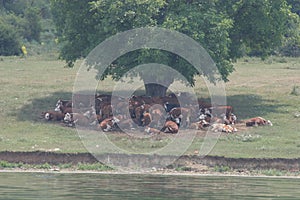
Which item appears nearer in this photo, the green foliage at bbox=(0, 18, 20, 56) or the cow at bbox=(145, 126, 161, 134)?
the cow at bbox=(145, 126, 161, 134)

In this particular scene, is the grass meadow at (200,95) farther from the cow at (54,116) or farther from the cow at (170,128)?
the cow at (170,128)

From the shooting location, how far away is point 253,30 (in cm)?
3562

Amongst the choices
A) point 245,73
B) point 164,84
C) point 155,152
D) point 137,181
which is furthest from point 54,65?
point 137,181

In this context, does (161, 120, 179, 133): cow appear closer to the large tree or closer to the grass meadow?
the grass meadow

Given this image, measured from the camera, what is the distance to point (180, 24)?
32.2 meters

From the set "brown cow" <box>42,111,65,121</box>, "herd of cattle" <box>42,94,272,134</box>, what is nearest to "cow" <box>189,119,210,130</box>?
"herd of cattle" <box>42,94,272,134</box>

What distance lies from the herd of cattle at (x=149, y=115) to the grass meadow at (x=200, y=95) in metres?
0.54

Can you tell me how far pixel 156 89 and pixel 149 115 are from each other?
142 inches

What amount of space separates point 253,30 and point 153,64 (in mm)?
5269

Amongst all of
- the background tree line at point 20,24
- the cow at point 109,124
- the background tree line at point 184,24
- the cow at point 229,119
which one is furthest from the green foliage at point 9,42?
the cow at point 229,119

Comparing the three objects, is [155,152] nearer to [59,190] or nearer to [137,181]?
[137,181]

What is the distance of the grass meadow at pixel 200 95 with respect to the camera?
1137 inches

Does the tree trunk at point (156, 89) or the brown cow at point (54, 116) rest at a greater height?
the tree trunk at point (156, 89)

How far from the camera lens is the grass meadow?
28.9 metres
